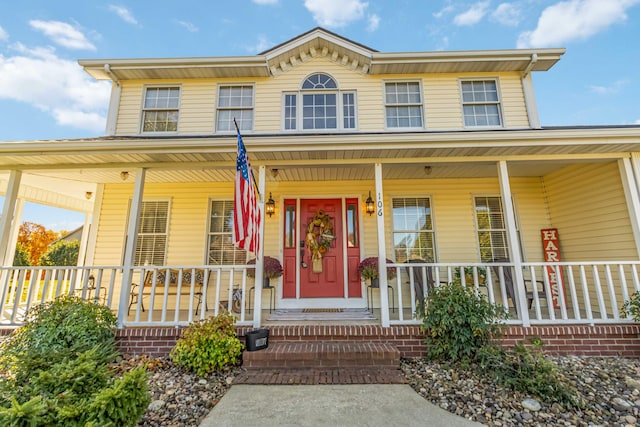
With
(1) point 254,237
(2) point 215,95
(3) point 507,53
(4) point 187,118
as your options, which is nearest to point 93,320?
(1) point 254,237

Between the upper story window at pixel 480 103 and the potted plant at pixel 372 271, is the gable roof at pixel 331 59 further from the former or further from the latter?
the potted plant at pixel 372 271

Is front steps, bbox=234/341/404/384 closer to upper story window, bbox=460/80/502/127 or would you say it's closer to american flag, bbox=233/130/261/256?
american flag, bbox=233/130/261/256

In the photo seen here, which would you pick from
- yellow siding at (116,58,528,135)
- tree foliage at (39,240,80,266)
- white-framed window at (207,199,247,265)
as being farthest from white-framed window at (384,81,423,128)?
tree foliage at (39,240,80,266)

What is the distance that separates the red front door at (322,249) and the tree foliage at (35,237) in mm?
20526

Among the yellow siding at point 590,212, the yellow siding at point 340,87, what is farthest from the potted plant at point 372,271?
the yellow siding at point 590,212

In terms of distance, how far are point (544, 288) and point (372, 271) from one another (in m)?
3.36

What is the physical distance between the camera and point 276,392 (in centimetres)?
310

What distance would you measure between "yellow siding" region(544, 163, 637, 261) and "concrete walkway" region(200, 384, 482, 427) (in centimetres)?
454

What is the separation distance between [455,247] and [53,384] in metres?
6.29

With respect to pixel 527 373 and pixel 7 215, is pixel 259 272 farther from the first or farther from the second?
pixel 7 215

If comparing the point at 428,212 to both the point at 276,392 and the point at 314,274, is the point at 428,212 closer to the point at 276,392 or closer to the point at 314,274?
the point at 314,274

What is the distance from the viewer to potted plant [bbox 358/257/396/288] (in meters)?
5.42

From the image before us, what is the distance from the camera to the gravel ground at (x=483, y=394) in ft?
8.74

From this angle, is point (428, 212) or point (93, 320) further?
point (428, 212)
